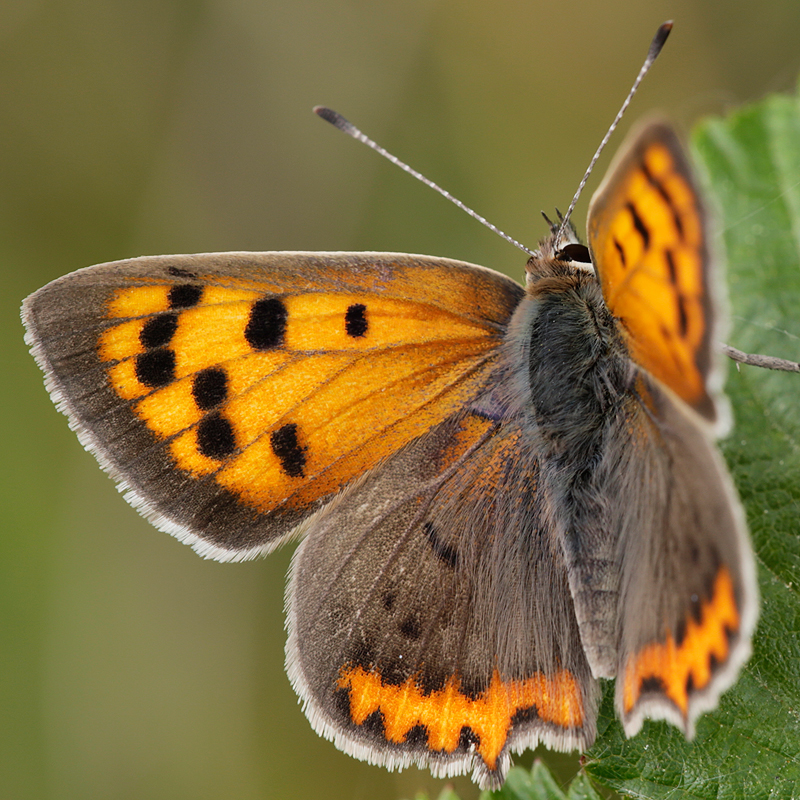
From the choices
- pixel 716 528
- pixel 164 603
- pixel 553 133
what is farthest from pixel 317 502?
pixel 553 133

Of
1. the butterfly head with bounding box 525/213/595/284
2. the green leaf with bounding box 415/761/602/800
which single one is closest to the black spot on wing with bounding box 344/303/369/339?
the butterfly head with bounding box 525/213/595/284

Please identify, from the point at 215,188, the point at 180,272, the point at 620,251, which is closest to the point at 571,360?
the point at 620,251

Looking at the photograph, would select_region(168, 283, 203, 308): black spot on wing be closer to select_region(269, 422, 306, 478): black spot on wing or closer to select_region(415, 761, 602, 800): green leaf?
select_region(269, 422, 306, 478): black spot on wing

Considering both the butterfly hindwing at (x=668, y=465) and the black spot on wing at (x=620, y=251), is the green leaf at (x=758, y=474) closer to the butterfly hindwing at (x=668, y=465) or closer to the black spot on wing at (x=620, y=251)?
the butterfly hindwing at (x=668, y=465)

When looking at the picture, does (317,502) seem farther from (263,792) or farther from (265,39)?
(265,39)

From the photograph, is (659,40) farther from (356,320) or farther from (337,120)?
(356,320)

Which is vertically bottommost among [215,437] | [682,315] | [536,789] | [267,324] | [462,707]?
[536,789]

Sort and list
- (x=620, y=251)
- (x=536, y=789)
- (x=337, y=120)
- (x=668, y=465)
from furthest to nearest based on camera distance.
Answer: (x=337, y=120) → (x=536, y=789) → (x=668, y=465) → (x=620, y=251)

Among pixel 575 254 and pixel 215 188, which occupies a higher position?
pixel 575 254
